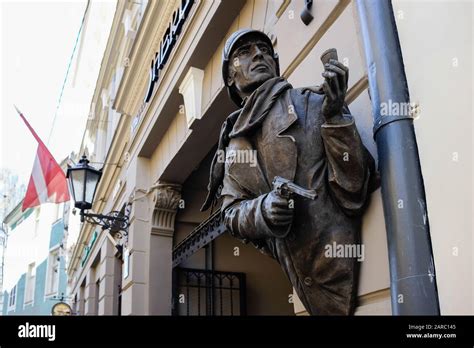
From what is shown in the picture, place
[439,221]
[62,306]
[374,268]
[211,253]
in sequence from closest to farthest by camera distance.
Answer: [439,221] < [374,268] < [211,253] < [62,306]

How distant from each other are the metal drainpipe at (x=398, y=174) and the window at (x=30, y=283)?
30717 millimetres

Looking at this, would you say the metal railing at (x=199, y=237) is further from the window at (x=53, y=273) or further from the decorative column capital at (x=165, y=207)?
the window at (x=53, y=273)

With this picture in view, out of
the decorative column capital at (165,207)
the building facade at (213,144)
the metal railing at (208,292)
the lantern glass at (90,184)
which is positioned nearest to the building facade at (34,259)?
the building facade at (213,144)

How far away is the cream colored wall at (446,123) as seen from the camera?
6.64 feet

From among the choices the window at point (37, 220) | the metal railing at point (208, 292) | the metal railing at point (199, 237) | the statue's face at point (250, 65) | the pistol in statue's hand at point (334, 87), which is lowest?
the metal railing at point (208, 292)

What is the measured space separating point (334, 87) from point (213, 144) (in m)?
4.54

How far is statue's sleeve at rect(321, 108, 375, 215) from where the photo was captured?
2201mm

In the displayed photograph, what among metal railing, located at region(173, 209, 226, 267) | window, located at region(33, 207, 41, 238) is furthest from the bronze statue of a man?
window, located at region(33, 207, 41, 238)

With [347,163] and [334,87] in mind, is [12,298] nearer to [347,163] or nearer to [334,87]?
[347,163]

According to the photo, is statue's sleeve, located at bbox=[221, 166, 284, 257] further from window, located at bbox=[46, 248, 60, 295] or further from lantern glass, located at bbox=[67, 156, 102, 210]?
window, located at bbox=[46, 248, 60, 295]
